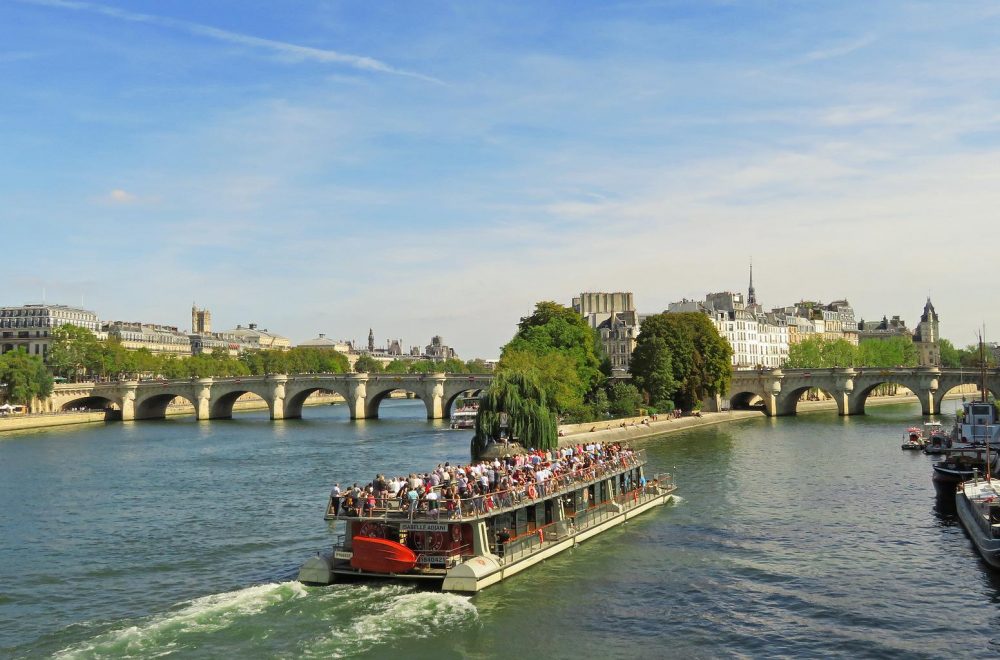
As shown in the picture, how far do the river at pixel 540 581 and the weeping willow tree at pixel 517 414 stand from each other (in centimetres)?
675

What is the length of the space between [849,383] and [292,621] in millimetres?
79172

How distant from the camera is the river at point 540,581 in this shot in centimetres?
2267

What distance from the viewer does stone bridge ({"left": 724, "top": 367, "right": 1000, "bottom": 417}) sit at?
8919 cm

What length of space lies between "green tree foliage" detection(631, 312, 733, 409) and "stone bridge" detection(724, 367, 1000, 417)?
21.9ft

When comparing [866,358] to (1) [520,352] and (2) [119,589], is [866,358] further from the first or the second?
(2) [119,589]

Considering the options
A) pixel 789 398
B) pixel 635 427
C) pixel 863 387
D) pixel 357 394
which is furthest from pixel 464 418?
pixel 863 387

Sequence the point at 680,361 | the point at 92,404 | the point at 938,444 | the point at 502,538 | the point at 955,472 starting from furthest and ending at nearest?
the point at 92,404, the point at 680,361, the point at 938,444, the point at 955,472, the point at 502,538

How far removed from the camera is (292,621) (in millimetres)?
23734

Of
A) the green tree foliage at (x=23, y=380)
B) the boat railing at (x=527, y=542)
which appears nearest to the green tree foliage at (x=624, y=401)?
the boat railing at (x=527, y=542)

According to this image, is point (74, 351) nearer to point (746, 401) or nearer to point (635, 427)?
point (746, 401)

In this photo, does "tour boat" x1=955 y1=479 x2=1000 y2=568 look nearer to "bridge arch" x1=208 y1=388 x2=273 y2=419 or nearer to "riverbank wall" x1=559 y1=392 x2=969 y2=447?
"riverbank wall" x1=559 y1=392 x2=969 y2=447

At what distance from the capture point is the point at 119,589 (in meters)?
27.9

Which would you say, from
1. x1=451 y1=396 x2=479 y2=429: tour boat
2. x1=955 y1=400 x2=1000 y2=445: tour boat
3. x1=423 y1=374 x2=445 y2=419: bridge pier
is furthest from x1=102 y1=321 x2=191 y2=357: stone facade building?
x1=955 y1=400 x2=1000 y2=445: tour boat

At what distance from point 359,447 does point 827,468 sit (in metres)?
31.3
